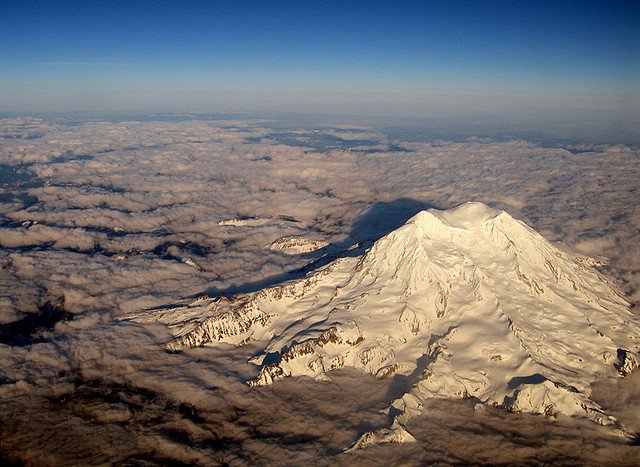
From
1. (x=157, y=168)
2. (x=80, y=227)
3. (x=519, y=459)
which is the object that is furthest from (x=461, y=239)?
(x=157, y=168)

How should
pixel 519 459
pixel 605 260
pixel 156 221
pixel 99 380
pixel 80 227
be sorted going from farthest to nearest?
pixel 156 221 → pixel 80 227 → pixel 605 260 → pixel 99 380 → pixel 519 459

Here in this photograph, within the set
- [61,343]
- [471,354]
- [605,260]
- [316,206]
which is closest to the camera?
[471,354]

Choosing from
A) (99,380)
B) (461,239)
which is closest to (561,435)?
(461,239)

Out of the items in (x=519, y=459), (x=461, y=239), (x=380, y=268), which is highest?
(x=461, y=239)

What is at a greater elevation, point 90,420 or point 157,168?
point 157,168

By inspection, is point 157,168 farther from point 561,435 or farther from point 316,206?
point 561,435

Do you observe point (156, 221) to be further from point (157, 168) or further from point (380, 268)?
point (380, 268)

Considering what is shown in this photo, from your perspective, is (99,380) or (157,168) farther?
(157,168)
